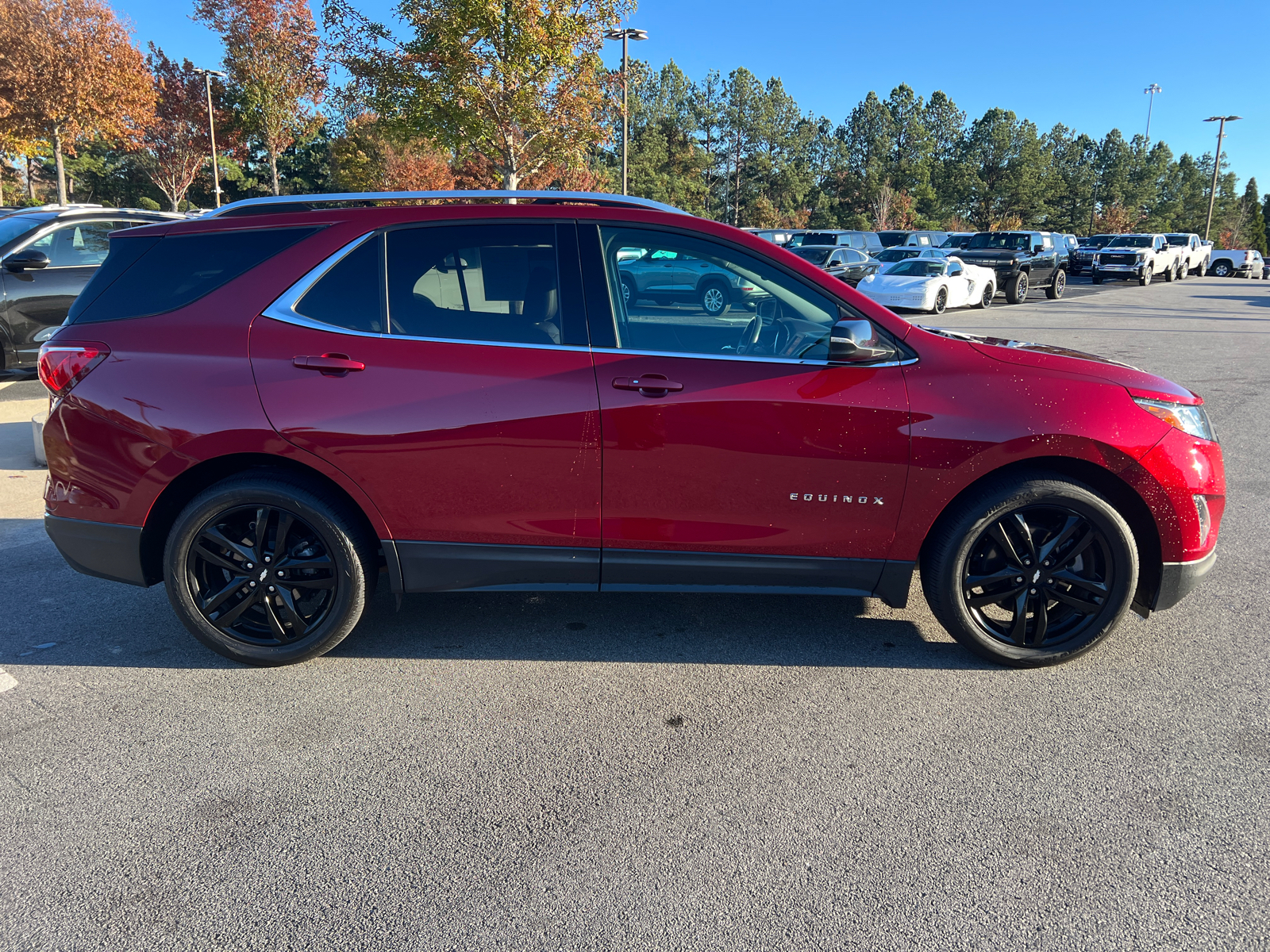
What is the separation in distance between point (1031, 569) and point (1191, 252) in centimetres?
4627

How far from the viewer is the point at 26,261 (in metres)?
9.14

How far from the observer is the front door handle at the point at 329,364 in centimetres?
346

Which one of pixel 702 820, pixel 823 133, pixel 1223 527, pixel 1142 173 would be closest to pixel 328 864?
pixel 702 820

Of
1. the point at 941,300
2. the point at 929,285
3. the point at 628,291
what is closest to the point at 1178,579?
the point at 628,291

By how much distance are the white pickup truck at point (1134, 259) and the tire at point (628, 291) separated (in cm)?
3751

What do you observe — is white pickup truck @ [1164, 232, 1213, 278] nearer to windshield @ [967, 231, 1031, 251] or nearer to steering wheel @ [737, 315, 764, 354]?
windshield @ [967, 231, 1031, 251]

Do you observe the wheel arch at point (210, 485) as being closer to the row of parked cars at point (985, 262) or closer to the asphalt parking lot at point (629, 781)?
the asphalt parking lot at point (629, 781)

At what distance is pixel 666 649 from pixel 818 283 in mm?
1647

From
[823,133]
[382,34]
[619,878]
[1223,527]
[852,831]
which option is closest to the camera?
[619,878]

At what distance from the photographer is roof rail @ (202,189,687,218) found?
3.68m

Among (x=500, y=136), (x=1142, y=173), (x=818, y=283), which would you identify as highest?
(x=1142, y=173)

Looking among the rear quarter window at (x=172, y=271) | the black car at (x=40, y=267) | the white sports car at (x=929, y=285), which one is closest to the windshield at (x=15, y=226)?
the black car at (x=40, y=267)

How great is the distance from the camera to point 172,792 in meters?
2.88

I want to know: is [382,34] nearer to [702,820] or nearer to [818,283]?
[818,283]
